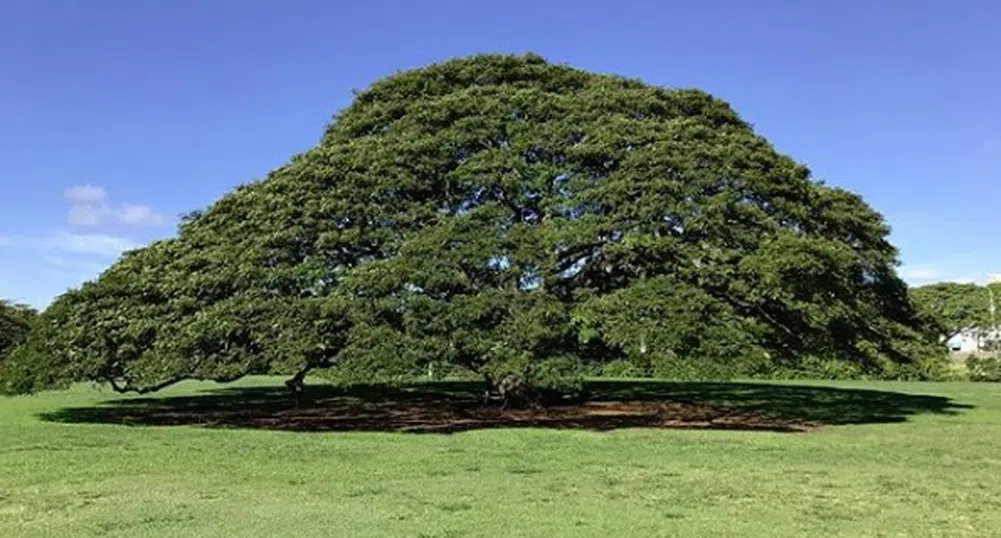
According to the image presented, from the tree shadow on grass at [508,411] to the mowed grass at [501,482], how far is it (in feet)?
5.79

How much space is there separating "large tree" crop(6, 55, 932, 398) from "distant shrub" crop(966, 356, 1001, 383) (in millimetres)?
24602

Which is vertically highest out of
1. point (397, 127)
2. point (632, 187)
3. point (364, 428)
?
point (397, 127)

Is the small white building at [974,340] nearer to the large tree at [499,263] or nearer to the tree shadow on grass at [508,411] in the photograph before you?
the tree shadow on grass at [508,411]

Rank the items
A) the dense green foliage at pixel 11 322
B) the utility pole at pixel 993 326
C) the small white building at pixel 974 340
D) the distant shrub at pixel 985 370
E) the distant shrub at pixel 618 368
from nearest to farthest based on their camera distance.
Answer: the distant shrub at pixel 618 368, the distant shrub at pixel 985 370, the dense green foliage at pixel 11 322, the utility pole at pixel 993 326, the small white building at pixel 974 340

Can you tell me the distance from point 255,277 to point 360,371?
121 inches

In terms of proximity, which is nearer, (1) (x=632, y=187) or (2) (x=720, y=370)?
(2) (x=720, y=370)

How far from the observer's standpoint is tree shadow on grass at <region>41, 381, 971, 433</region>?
670 inches

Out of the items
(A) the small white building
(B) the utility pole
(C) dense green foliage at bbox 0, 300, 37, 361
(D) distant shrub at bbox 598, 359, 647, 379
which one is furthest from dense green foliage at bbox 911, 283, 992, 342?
(C) dense green foliage at bbox 0, 300, 37, 361

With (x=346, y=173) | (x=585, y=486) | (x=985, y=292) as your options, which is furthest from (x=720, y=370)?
(x=985, y=292)

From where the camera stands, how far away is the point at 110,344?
17031mm

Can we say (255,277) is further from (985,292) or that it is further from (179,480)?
(985,292)

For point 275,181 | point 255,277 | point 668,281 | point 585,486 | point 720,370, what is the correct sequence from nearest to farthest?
point 585,486
point 720,370
point 668,281
point 255,277
point 275,181

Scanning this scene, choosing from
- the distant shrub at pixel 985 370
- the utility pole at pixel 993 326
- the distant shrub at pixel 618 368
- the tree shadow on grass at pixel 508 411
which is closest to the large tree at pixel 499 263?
the distant shrub at pixel 618 368

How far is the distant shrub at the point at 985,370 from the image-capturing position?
128 ft
